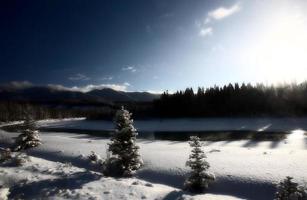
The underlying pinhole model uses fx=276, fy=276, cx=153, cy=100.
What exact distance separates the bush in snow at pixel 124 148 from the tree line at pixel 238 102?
207ft

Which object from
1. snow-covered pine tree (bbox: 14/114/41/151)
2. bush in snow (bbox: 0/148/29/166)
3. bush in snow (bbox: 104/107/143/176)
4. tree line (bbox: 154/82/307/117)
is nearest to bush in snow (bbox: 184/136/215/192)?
bush in snow (bbox: 104/107/143/176)

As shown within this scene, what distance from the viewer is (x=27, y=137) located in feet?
98.7

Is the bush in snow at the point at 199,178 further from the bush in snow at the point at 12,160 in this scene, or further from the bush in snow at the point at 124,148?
the bush in snow at the point at 12,160

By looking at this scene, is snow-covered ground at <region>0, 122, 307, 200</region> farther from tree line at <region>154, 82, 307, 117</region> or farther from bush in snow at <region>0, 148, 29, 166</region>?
tree line at <region>154, 82, 307, 117</region>

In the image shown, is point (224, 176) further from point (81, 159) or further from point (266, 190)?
point (81, 159)

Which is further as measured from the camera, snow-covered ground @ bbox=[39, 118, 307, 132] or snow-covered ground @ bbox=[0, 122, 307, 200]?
snow-covered ground @ bbox=[39, 118, 307, 132]

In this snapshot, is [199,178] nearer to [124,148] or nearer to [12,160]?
[124,148]

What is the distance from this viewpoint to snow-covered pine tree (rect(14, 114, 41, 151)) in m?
29.7

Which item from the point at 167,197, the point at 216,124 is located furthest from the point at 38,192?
the point at 216,124

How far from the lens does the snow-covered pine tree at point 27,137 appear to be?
97.5ft

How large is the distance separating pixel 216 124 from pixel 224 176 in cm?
5536

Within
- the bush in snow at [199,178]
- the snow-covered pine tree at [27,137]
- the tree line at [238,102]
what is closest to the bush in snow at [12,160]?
the snow-covered pine tree at [27,137]

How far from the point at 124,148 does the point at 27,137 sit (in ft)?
52.7

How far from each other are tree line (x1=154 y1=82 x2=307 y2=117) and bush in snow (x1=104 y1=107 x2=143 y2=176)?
207 feet
